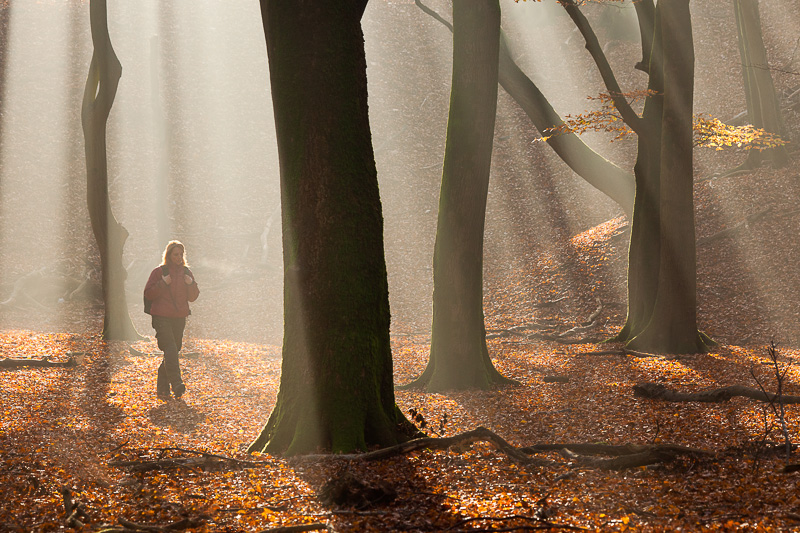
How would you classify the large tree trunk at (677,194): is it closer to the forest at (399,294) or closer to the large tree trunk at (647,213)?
the forest at (399,294)

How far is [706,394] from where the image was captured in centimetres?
672

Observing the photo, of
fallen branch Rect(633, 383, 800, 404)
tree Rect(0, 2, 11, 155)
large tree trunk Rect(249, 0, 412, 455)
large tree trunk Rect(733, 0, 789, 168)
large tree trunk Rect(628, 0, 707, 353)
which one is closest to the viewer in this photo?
large tree trunk Rect(249, 0, 412, 455)

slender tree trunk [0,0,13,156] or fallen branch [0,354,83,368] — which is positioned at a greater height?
slender tree trunk [0,0,13,156]

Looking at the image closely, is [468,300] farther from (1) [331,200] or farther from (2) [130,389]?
(2) [130,389]

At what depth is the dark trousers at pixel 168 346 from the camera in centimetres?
805

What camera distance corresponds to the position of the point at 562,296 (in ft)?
47.1

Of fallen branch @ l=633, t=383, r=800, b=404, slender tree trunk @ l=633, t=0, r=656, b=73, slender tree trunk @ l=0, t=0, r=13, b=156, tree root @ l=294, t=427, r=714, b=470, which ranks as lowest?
tree root @ l=294, t=427, r=714, b=470

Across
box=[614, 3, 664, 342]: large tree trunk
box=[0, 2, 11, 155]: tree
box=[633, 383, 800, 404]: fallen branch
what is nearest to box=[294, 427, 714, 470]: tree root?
box=[633, 383, 800, 404]: fallen branch

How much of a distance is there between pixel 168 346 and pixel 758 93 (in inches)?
616

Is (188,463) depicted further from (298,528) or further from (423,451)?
(423,451)

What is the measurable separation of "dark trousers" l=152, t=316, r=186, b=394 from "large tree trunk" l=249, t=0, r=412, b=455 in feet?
10.9

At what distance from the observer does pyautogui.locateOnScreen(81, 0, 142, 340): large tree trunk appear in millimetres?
11500

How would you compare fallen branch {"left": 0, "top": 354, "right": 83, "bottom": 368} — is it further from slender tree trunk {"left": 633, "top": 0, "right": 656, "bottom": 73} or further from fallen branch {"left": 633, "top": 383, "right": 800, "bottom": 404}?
slender tree trunk {"left": 633, "top": 0, "right": 656, "bottom": 73}

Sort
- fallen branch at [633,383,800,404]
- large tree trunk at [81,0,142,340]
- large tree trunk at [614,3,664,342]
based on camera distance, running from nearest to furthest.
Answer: fallen branch at [633,383,800,404]
large tree trunk at [614,3,664,342]
large tree trunk at [81,0,142,340]
